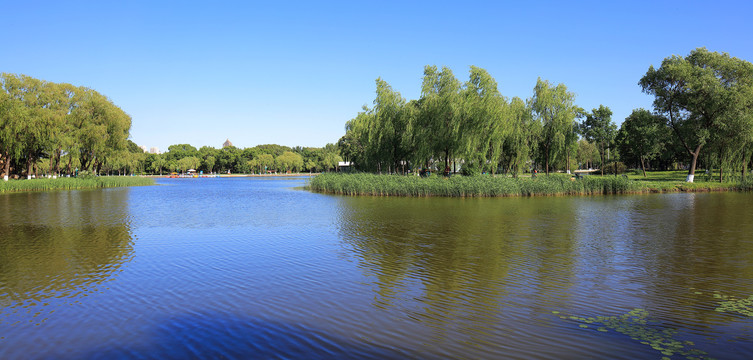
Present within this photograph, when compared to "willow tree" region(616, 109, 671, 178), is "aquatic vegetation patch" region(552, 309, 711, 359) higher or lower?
lower

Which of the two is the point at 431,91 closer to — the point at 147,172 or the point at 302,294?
the point at 302,294

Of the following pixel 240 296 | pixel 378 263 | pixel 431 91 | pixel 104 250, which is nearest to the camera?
pixel 240 296

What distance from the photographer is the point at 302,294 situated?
24.7 feet

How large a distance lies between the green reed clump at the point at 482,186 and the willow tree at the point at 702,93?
9.38m

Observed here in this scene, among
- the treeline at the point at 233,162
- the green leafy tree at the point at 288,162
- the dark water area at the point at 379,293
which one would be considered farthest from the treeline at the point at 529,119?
the green leafy tree at the point at 288,162

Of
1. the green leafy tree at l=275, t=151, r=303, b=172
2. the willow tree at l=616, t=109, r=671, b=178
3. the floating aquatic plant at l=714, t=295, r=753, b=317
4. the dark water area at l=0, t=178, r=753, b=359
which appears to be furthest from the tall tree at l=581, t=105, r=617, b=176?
the green leafy tree at l=275, t=151, r=303, b=172

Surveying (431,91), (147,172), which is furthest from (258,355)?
(147,172)

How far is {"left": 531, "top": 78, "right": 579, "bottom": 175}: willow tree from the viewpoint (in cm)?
4378

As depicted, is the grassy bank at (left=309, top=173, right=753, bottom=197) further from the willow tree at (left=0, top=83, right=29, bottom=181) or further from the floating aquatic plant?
the willow tree at (left=0, top=83, right=29, bottom=181)

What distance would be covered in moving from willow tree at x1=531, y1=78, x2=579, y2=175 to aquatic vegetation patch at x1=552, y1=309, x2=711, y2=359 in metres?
40.6

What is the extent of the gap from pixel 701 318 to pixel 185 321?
7353 mm

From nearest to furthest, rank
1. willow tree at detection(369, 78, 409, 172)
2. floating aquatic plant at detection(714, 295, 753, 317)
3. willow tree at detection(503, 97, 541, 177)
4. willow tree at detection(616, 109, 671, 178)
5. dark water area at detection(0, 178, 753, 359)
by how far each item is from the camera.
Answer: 1. dark water area at detection(0, 178, 753, 359)
2. floating aquatic plant at detection(714, 295, 753, 317)
3. willow tree at detection(503, 97, 541, 177)
4. willow tree at detection(369, 78, 409, 172)
5. willow tree at detection(616, 109, 671, 178)

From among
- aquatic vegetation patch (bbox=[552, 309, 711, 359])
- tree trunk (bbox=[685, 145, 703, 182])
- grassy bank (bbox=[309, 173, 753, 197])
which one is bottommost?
aquatic vegetation patch (bbox=[552, 309, 711, 359])

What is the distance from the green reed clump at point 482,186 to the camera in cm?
3328
